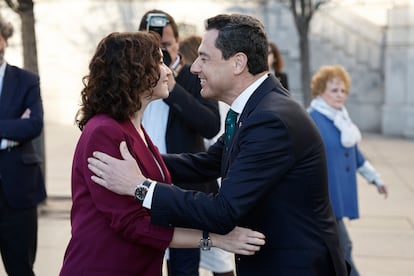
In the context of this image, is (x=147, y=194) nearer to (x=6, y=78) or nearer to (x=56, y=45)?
(x=6, y=78)

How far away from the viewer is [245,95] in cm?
237

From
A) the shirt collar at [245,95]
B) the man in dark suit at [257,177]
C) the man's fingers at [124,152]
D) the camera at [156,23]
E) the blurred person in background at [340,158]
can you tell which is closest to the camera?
the man in dark suit at [257,177]

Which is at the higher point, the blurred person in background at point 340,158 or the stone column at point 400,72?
the blurred person in background at point 340,158

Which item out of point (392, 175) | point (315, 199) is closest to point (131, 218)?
point (315, 199)

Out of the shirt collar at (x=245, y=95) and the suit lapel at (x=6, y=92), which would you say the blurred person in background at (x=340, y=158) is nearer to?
the suit lapel at (x=6, y=92)

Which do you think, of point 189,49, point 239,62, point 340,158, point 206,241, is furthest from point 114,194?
point 340,158

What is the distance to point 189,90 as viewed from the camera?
4.05m

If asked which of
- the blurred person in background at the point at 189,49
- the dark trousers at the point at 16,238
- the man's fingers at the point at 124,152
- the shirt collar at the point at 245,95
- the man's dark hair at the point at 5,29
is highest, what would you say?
the man's dark hair at the point at 5,29

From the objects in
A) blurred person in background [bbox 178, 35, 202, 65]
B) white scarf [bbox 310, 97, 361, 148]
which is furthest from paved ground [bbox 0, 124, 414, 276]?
blurred person in background [bbox 178, 35, 202, 65]

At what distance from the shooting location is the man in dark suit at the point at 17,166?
3844mm

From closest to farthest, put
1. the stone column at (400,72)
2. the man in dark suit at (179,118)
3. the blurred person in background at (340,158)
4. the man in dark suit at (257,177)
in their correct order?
the man in dark suit at (257,177)
the man in dark suit at (179,118)
the blurred person in background at (340,158)
the stone column at (400,72)

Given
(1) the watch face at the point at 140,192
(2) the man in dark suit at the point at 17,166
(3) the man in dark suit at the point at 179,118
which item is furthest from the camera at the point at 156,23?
(1) the watch face at the point at 140,192

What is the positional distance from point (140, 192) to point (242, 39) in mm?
638

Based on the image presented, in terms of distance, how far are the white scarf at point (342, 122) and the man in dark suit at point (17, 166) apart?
193cm
